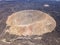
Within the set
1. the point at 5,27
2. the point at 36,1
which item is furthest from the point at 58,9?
the point at 5,27

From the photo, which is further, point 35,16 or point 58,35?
point 35,16

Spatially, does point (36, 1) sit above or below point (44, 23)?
below

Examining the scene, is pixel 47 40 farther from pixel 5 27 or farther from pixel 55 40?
pixel 5 27

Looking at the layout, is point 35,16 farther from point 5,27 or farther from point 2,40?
point 2,40

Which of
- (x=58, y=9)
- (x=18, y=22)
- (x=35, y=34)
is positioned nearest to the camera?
(x=35, y=34)

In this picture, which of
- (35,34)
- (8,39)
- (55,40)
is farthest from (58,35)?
(8,39)

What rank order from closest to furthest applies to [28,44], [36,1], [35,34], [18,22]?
1. [28,44]
2. [35,34]
3. [18,22]
4. [36,1]
